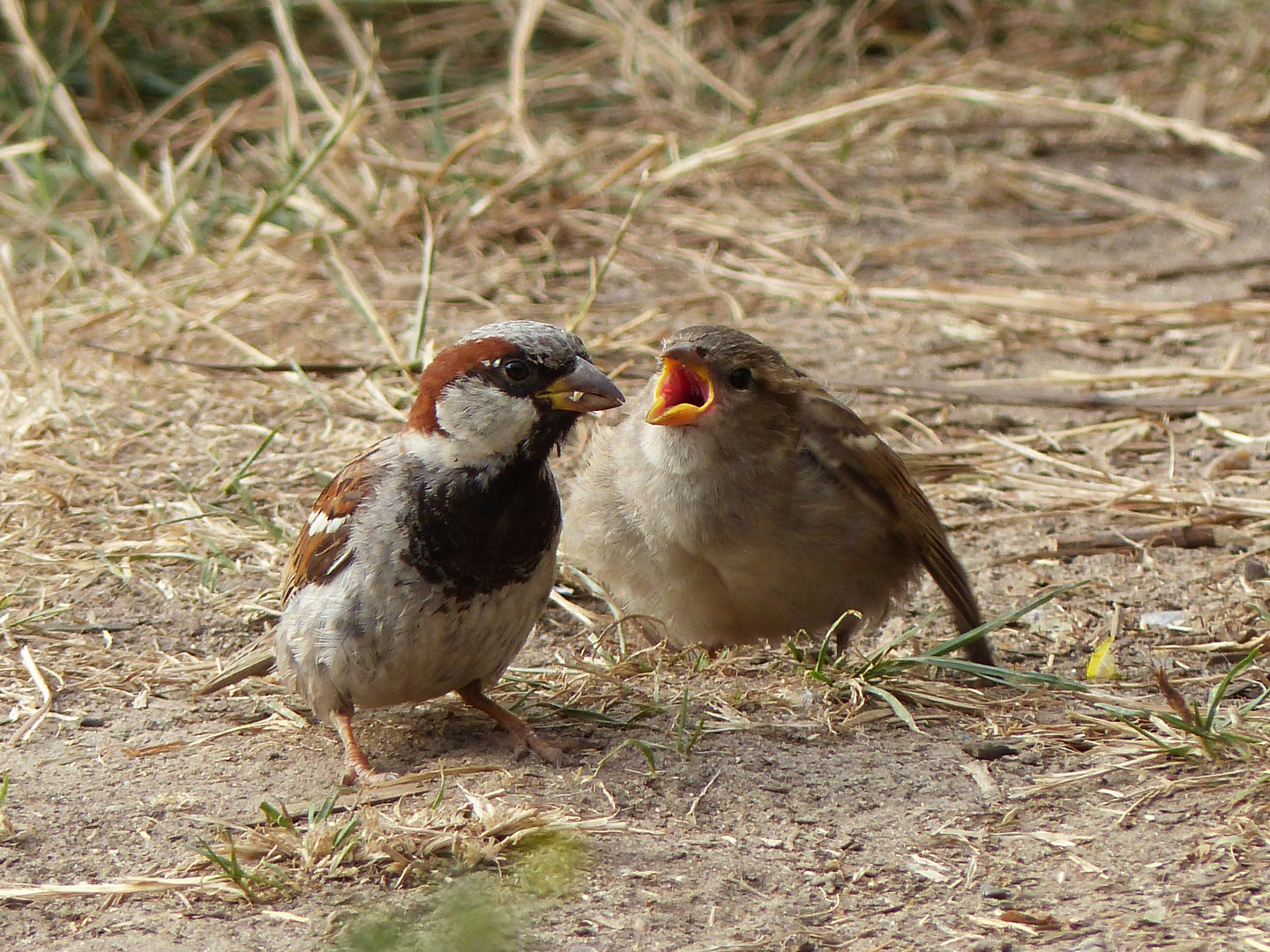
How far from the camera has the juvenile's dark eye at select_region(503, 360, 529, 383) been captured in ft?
10.4

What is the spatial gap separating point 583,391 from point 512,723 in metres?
0.76

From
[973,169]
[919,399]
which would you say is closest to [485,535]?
[919,399]

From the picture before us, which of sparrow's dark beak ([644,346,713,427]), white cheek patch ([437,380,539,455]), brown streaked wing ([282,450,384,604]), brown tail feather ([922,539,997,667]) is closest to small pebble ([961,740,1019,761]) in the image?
brown tail feather ([922,539,997,667])

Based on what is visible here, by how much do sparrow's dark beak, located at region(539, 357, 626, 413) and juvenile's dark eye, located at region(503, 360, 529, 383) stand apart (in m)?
0.05

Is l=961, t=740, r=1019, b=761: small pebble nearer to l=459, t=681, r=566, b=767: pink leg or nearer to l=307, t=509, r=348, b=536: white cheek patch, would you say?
l=459, t=681, r=566, b=767: pink leg

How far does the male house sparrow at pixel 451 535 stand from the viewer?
312cm

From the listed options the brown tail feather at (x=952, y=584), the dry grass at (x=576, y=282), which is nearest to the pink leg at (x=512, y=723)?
the dry grass at (x=576, y=282)

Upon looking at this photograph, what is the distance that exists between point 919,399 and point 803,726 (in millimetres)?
2259

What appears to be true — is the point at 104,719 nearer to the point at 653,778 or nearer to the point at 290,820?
the point at 290,820

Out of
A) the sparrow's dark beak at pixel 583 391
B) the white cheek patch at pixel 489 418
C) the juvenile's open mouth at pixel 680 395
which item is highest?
the sparrow's dark beak at pixel 583 391

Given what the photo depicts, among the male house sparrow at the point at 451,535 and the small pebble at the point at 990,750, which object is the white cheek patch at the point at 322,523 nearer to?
the male house sparrow at the point at 451,535

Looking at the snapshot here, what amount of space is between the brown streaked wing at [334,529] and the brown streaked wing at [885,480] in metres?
1.14

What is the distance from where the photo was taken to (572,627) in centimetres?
420

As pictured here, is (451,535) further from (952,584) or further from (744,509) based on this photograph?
(952,584)
